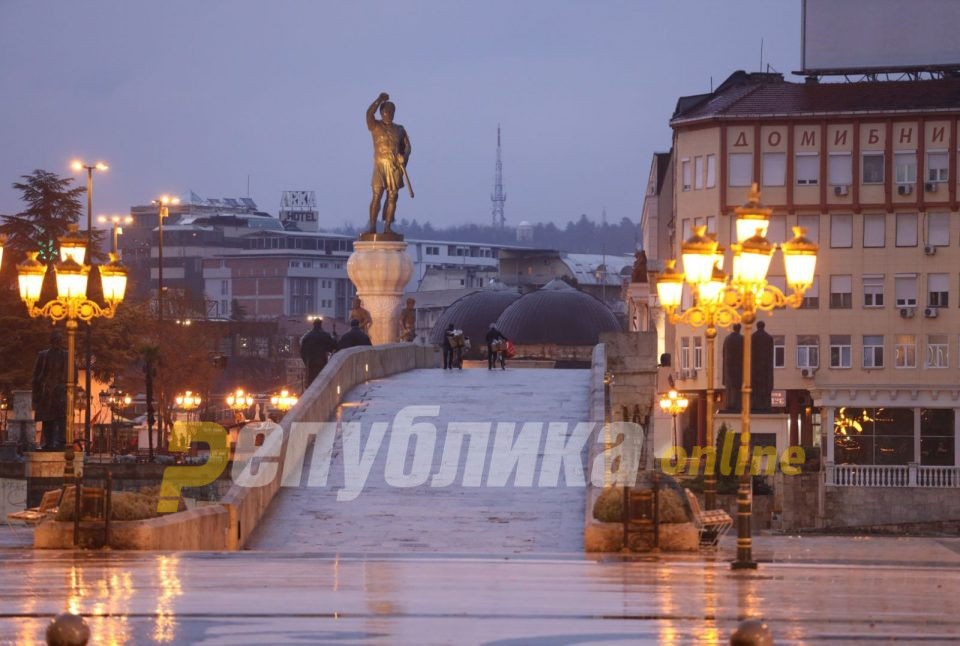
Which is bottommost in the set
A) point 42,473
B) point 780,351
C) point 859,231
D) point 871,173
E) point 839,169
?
point 42,473

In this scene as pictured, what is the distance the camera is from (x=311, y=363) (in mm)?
41844

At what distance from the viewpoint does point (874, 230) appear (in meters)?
76.7

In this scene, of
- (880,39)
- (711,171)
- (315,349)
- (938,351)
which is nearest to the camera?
(315,349)

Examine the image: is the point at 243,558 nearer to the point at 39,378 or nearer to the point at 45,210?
the point at 39,378

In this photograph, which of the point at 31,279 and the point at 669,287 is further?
the point at 669,287

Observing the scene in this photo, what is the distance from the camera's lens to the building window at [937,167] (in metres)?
75.3

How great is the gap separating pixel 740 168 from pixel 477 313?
1168 inches

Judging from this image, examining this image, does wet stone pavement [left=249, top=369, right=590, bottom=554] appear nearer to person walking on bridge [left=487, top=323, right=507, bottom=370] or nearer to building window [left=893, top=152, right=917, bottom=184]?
person walking on bridge [left=487, top=323, right=507, bottom=370]

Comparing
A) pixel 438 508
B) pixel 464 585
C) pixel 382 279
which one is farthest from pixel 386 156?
pixel 464 585

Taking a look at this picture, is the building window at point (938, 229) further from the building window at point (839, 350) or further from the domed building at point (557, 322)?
the domed building at point (557, 322)

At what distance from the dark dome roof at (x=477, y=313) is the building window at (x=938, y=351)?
2953cm

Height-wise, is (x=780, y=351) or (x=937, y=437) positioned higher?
(x=780, y=351)

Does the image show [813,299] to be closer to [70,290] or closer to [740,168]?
[740,168]

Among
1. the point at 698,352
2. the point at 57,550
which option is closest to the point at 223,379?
the point at 698,352
